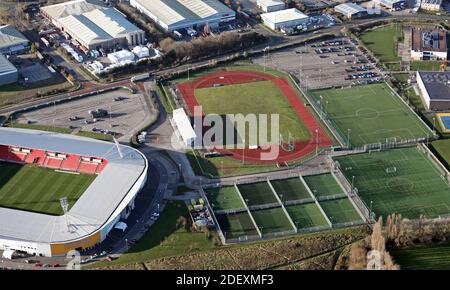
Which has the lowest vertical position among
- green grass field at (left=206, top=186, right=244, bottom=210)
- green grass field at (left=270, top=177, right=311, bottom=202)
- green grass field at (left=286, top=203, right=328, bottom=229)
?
green grass field at (left=286, top=203, right=328, bottom=229)

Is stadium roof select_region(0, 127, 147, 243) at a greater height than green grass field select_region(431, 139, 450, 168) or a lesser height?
greater

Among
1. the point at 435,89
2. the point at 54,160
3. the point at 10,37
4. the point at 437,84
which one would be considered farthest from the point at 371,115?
the point at 10,37

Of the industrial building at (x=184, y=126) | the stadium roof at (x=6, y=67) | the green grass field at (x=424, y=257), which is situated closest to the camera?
the green grass field at (x=424, y=257)

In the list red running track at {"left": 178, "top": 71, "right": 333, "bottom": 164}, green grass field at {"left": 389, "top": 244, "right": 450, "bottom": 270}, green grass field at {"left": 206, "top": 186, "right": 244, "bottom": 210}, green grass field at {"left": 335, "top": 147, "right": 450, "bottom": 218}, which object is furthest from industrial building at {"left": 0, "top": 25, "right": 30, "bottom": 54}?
green grass field at {"left": 389, "top": 244, "right": 450, "bottom": 270}

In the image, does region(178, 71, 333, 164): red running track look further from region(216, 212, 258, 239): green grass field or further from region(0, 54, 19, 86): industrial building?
region(0, 54, 19, 86): industrial building

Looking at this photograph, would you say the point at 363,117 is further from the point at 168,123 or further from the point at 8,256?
the point at 8,256

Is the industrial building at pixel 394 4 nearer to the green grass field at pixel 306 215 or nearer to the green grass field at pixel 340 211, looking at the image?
the green grass field at pixel 340 211

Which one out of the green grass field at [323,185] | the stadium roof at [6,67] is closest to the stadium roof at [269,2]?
the stadium roof at [6,67]

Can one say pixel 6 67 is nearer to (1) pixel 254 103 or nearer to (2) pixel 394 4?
(1) pixel 254 103
